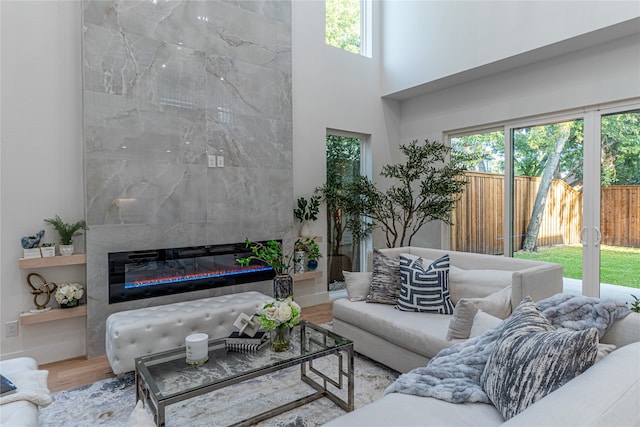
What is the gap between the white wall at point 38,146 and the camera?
2.82 m

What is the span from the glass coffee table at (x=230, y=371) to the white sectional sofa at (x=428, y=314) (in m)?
0.43

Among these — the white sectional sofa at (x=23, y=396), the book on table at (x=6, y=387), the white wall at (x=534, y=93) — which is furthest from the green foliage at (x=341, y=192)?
the book on table at (x=6, y=387)

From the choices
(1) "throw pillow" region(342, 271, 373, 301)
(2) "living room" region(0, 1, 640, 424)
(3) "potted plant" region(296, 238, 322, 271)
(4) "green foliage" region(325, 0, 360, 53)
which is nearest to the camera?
(2) "living room" region(0, 1, 640, 424)

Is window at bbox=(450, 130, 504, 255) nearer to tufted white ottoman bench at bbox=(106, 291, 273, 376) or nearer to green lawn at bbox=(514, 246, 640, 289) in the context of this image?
green lawn at bbox=(514, 246, 640, 289)

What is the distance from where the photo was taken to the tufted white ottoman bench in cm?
246

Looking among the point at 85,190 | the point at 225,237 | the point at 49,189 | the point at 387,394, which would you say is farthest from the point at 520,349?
the point at 49,189

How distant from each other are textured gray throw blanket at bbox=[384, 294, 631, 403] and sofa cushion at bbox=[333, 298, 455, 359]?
523 millimetres

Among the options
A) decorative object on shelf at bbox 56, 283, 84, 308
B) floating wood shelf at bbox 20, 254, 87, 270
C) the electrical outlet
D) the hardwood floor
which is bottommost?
the hardwood floor

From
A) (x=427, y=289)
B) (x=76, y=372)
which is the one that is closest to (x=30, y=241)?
(x=76, y=372)

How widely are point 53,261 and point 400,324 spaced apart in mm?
2761

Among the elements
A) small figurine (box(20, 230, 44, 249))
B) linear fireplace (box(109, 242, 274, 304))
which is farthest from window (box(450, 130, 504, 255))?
small figurine (box(20, 230, 44, 249))

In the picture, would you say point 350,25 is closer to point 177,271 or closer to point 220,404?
point 177,271

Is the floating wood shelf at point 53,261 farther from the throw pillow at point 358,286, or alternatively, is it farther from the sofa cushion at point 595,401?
the sofa cushion at point 595,401

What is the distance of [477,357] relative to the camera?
1573 millimetres
